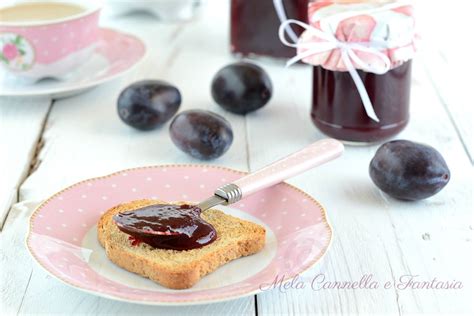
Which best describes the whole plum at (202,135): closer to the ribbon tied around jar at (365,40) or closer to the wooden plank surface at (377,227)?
the wooden plank surface at (377,227)

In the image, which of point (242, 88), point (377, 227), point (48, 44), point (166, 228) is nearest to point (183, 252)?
point (166, 228)

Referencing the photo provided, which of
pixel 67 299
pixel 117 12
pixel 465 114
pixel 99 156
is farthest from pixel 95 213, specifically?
pixel 117 12

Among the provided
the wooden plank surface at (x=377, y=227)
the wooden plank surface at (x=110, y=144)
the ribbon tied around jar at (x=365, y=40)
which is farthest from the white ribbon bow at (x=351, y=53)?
the wooden plank surface at (x=110, y=144)

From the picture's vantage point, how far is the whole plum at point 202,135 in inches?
54.2

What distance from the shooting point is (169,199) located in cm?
122

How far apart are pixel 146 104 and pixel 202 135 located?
17 centimetres

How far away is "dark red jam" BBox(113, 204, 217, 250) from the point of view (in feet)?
3.39

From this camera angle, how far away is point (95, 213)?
1.17 metres

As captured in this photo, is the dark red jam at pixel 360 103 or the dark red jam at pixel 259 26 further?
the dark red jam at pixel 259 26

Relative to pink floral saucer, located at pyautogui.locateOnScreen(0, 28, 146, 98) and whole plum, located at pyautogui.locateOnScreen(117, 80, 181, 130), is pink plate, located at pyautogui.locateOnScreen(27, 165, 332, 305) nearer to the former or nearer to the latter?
whole plum, located at pyautogui.locateOnScreen(117, 80, 181, 130)

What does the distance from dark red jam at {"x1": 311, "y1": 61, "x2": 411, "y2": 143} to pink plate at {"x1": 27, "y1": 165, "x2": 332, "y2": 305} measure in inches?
11.0

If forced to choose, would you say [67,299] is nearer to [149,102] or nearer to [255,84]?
[149,102]

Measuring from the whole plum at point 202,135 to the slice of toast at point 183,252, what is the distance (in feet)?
0.89

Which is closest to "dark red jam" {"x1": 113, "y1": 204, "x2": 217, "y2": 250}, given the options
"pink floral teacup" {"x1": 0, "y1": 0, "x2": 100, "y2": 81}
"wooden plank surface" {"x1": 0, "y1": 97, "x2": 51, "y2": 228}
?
"wooden plank surface" {"x1": 0, "y1": 97, "x2": 51, "y2": 228}
